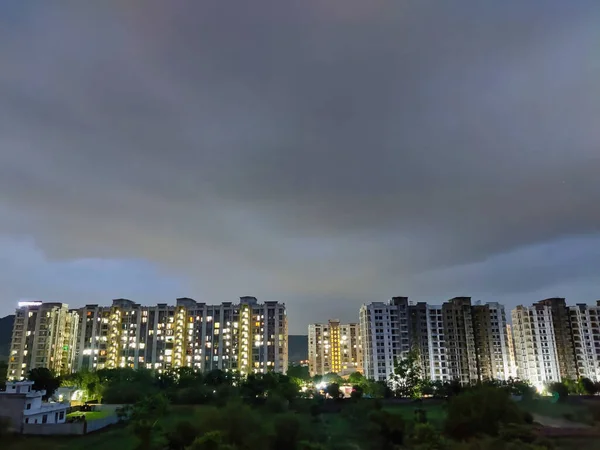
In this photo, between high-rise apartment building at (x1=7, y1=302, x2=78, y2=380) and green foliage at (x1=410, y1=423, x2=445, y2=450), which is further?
high-rise apartment building at (x1=7, y1=302, x2=78, y2=380)

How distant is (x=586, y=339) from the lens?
9688 cm

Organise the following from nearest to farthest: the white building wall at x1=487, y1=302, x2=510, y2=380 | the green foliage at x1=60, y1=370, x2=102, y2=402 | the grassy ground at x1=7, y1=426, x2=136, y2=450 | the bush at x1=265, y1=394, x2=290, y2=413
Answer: the grassy ground at x1=7, y1=426, x2=136, y2=450, the bush at x1=265, y1=394, x2=290, y2=413, the green foliage at x1=60, y1=370, x2=102, y2=402, the white building wall at x1=487, y1=302, x2=510, y2=380

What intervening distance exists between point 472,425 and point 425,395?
1883 inches

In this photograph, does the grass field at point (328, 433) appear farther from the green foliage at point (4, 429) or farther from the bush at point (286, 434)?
the bush at point (286, 434)

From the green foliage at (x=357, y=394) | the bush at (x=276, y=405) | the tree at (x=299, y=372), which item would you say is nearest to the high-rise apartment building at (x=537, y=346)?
the green foliage at (x=357, y=394)

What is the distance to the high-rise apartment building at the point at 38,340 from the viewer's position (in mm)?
99125

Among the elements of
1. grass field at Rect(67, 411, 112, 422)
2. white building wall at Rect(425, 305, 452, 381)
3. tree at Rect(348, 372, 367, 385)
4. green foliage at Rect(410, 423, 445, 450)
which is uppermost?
white building wall at Rect(425, 305, 452, 381)

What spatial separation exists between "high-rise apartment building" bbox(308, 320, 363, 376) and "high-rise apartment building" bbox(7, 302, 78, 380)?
2541 inches

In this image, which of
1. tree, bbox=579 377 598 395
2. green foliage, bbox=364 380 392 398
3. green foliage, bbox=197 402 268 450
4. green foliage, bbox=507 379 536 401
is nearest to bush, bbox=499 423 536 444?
green foliage, bbox=197 402 268 450

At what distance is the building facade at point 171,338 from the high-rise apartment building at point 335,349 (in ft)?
130

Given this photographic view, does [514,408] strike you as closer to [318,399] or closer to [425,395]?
[318,399]

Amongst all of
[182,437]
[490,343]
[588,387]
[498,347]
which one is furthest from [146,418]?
[498,347]

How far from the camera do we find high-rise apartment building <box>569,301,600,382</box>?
95.0 metres

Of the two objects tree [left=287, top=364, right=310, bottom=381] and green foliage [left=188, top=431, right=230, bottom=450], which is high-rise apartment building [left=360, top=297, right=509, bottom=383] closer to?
tree [left=287, top=364, right=310, bottom=381]
